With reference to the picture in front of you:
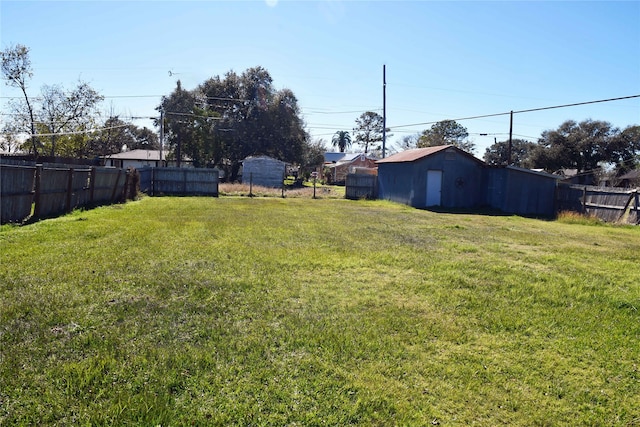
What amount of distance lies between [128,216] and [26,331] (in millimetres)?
8436

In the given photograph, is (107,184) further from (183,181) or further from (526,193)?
(526,193)

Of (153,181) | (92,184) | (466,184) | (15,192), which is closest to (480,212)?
(466,184)

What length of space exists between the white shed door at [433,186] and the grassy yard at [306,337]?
13.6 metres

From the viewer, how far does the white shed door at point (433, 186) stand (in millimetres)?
20484

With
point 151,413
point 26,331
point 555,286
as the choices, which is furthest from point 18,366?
point 555,286

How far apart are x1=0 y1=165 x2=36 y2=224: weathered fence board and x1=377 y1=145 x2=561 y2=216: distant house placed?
16.1m

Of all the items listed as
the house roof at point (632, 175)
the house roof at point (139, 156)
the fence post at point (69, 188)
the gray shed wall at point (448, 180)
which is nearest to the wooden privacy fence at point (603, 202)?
the gray shed wall at point (448, 180)

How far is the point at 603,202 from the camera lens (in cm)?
1591

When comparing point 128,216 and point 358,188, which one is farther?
point 358,188

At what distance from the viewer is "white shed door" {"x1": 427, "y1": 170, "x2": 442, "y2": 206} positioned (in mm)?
20484

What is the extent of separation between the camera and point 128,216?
11148mm

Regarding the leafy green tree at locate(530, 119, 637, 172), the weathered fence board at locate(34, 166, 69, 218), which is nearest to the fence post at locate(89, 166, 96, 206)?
the weathered fence board at locate(34, 166, 69, 218)

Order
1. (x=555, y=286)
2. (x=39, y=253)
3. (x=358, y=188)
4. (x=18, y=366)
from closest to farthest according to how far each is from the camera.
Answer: (x=18, y=366) → (x=555, y=286) → (x=39, y=253) → (x=358, y=188)

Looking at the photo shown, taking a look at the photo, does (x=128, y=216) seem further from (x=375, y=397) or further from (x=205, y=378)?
(x=375, y=397)
